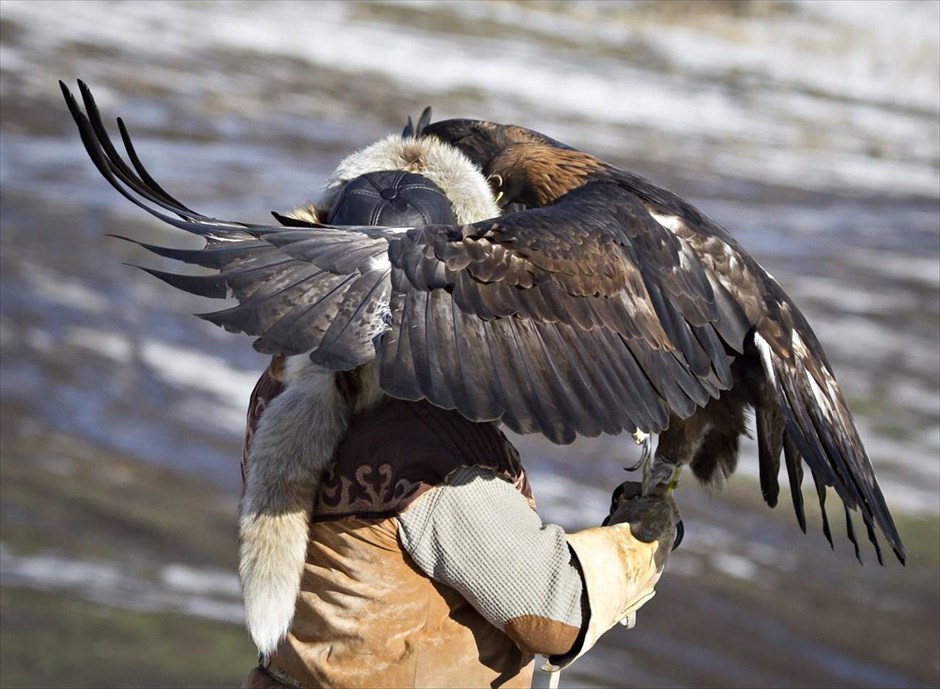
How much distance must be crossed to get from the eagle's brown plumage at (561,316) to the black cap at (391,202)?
0.07 m

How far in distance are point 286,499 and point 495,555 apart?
0.41m

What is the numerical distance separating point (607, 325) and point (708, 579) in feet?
12.8

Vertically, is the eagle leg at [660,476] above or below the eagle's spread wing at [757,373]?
below

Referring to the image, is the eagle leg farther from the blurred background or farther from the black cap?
the blurred background

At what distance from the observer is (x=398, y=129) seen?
12398 mm

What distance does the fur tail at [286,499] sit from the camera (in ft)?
8.02

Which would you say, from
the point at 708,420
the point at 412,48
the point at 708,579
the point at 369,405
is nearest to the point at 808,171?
the point at 412,48

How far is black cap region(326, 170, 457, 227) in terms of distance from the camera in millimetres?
2455

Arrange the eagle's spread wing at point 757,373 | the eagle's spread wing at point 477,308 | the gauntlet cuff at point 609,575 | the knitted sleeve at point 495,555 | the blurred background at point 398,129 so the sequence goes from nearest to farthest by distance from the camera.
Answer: the eagle's spread wing at point 477,308 < the knitted sleeve at point 495,555 < the gauntlet cuff at point 609,575 < the eagle's spread wing at point 757,373 < the blurred background at point 398,129

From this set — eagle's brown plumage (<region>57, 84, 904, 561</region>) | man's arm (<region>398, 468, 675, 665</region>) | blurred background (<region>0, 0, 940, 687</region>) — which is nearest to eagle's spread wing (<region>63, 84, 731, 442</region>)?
eagle's brown plumage (<region>57, 84, 904, 561</region>)

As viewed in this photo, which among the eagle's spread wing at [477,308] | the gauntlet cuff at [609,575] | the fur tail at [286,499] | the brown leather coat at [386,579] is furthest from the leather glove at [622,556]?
the fur tail at [286,499]

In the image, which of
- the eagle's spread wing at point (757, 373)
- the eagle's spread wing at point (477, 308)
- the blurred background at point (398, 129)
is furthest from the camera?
the blurred background at point (398, 129)

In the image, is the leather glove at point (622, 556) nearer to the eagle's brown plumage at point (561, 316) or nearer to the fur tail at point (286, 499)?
the eagle's brown plumage at point (561, 316)

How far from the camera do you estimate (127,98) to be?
12320 millimetres
